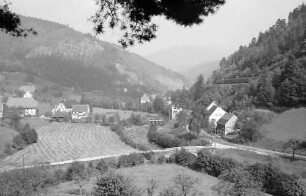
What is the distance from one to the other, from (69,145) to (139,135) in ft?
40.3

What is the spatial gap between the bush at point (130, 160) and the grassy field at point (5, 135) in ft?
38.1

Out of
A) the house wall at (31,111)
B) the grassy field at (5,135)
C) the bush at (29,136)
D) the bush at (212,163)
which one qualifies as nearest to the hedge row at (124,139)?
the bush at (212,163)

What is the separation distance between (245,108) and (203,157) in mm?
17337

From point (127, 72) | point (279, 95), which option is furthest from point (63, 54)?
point (279, 95)

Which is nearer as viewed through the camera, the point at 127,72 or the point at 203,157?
the point at 203,157

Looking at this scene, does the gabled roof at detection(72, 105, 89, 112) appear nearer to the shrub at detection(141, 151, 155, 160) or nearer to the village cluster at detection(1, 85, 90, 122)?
the village cluster at detection(1, 85, 90, 122)

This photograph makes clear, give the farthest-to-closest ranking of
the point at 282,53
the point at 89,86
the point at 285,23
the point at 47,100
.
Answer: the point at 89,86 → the point at 47,100 → the point at 285,23 → the point at 282,53

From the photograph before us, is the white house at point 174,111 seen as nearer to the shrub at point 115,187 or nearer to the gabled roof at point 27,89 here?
the shrub at point 115,187

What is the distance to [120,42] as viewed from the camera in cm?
783

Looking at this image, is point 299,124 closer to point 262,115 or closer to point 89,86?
point 262,115

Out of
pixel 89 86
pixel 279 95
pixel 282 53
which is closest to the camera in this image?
pixel 279 95

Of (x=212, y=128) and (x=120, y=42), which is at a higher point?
(x=120, y=42)

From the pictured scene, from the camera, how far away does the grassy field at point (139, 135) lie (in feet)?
151

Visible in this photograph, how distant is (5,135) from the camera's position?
42312 mm
